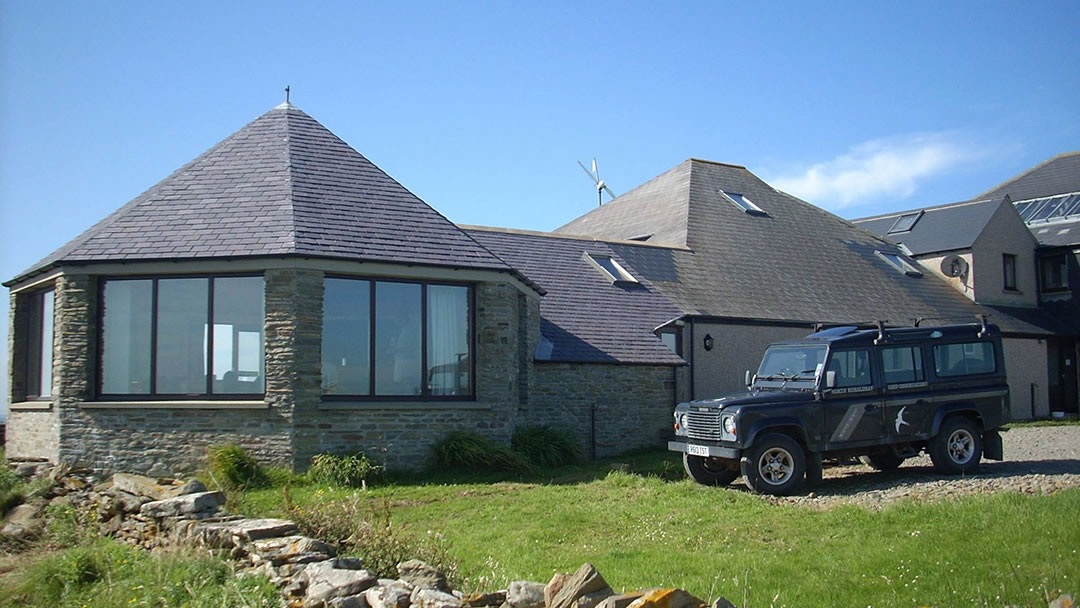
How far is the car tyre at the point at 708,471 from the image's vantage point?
48.2 feet

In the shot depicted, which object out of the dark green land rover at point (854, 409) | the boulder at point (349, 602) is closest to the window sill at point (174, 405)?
the dark green land rover at point (854, 409)

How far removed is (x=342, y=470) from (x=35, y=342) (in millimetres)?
7412

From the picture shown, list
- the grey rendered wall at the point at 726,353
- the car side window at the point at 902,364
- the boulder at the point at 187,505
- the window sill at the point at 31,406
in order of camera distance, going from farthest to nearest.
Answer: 1. the grey rendered wall at the point at 726,353
2. the window sill at the point at 31,406
3. the car side window at the point at 902,364
4. the boulder at the point at 187,505

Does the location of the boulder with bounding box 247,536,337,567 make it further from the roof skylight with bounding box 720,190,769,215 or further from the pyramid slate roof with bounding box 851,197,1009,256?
the pyramid slate roof with bounding box 851,197,1009,256

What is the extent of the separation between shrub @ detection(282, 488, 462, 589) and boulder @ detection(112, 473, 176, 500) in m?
2.25

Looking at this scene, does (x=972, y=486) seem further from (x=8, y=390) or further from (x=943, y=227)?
(x=943, y=227)

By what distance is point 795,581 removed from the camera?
8.09 metres

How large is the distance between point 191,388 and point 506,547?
788cm

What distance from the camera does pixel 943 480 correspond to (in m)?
14.0

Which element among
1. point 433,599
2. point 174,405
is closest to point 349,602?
point 433,599

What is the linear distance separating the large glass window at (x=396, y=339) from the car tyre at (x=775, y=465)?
5421 mm

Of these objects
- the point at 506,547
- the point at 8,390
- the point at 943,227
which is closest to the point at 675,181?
the point at 943,227

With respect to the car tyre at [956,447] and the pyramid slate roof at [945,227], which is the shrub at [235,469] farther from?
the pyramid slate roof at [945,227]

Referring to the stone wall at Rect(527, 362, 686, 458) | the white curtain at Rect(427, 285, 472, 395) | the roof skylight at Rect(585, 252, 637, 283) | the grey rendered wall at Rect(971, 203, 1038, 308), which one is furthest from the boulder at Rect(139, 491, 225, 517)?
the grey rendered wall at Rect(971, 203, 1038, 308)
